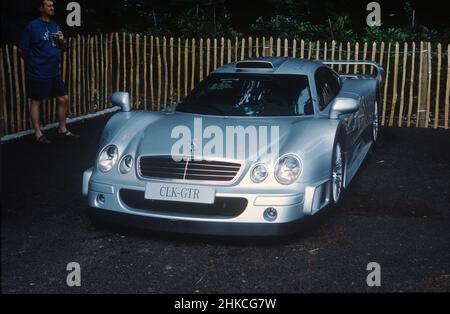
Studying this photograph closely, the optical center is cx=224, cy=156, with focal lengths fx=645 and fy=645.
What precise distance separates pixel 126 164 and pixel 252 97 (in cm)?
157

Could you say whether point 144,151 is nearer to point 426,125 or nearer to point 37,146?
point 37,146

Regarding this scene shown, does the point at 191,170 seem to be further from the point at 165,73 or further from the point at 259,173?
the point at 165,73

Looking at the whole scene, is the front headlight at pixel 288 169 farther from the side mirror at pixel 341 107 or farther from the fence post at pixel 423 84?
the fence post at pixel 423 84

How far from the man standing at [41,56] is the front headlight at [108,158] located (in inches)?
161

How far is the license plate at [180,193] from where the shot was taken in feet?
16.3

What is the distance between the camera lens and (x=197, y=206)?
16.6 feet

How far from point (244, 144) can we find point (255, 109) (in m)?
0.98

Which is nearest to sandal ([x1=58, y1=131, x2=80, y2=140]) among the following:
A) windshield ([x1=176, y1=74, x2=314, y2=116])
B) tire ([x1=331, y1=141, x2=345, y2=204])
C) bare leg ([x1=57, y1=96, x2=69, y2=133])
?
bare leg ([x1=57, y1=96, x2=69, y2=133])

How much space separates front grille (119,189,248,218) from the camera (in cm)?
500

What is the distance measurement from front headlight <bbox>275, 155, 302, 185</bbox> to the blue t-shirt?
17.4 ft

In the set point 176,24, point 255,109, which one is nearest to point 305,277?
point 255,109

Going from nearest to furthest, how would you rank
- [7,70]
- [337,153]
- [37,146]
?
[337,153]
[37,146]
[7,70]

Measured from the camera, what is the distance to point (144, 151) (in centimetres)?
534

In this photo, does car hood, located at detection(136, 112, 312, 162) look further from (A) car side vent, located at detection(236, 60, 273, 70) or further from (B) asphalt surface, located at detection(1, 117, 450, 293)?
(A) car side vent, located at detection(236, 60, 273, 70)
